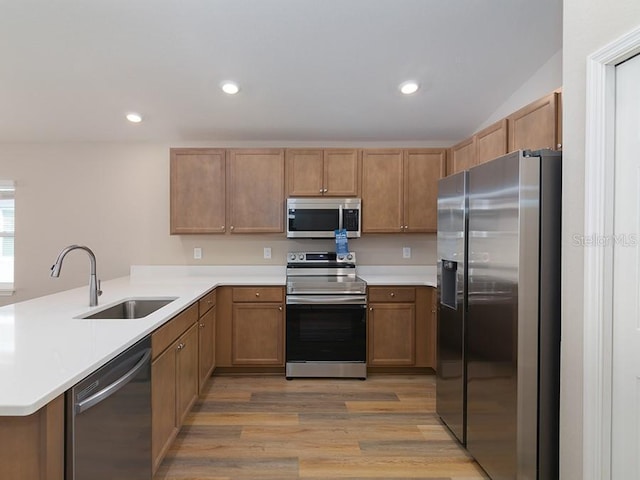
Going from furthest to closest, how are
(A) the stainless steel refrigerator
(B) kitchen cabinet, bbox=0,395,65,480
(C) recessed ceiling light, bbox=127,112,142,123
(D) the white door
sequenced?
(C) recessed ceiling light, bbox=127,112,142,123 → (A) the stainless steel refrigerator → (D) the white door → (B) kitchen cabinet, bbox=0,395,65,480

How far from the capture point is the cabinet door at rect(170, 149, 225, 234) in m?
3.79

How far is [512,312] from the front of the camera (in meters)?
1.79

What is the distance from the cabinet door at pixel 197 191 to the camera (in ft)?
12.4

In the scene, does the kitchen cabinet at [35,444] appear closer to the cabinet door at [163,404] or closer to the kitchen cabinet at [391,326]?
the cabinet door at [163,404]

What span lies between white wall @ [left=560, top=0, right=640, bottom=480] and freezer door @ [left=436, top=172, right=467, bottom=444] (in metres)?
0.66

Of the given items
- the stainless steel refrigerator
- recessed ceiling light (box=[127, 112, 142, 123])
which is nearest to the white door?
the stainless steel refrigerator

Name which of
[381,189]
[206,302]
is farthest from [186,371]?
[381,189]

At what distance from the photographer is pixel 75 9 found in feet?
8.34

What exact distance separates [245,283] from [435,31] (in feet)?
8.31

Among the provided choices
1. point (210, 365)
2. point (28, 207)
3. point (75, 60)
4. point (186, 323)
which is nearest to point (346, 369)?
point (210, 365)

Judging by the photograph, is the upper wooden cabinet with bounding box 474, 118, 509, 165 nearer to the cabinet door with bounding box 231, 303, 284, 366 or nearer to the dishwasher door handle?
the cabinet door with bounding box 231, 303, 284, 366

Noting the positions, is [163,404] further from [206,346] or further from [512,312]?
[512,312]

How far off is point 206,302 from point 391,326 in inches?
65.6

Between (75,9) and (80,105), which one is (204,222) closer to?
(80,105)
